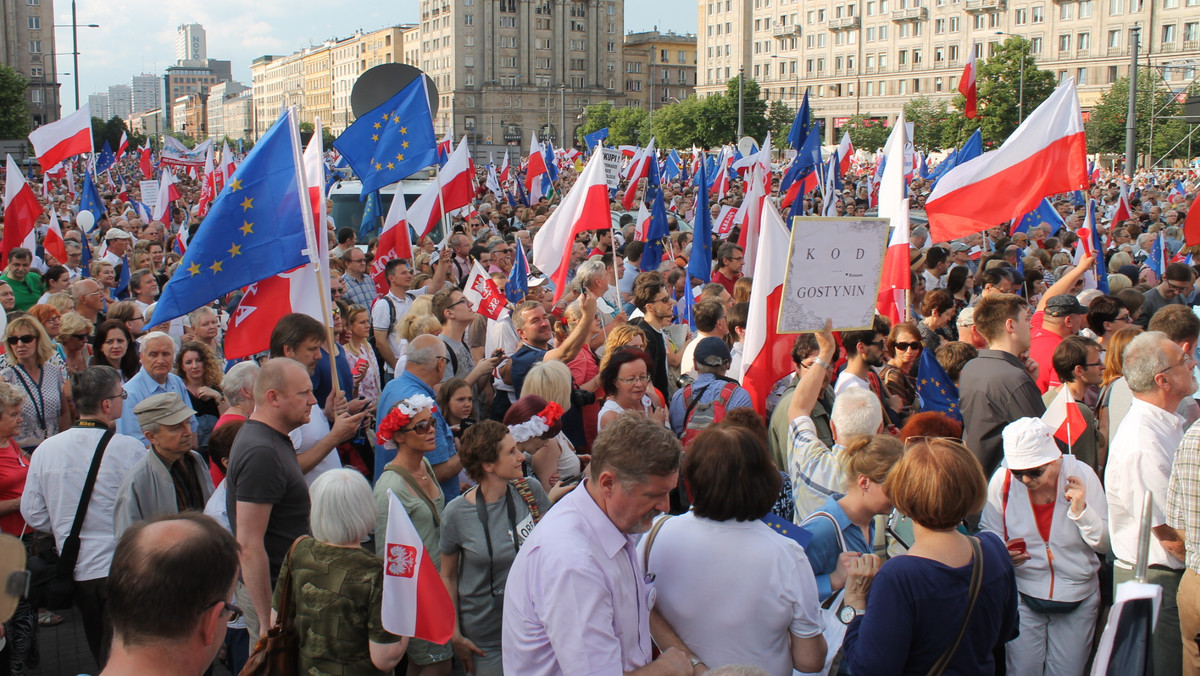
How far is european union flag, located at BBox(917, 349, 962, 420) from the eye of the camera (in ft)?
19.9

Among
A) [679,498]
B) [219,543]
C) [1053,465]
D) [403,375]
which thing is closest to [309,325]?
[403,375]

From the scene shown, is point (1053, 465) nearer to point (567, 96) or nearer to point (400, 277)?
point (400, 277)

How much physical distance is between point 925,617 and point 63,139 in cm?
1535

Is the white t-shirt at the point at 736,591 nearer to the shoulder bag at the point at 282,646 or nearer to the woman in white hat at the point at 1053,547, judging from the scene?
the shoulder bag at the point at 282,646

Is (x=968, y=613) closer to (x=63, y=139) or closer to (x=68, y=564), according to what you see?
(x=68, y=564)

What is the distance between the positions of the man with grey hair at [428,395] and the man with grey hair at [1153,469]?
2923 millimetres

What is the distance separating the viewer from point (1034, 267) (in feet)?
33.2

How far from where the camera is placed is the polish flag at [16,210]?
1121 cm

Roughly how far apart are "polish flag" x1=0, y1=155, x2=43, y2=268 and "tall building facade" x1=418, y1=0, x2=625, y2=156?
351 ft

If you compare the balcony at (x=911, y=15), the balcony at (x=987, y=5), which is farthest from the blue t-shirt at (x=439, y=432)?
the balcony at (x=911, y=15)

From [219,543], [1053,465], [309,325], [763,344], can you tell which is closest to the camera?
[219,543]

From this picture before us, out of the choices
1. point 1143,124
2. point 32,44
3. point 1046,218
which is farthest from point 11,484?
point 32,44

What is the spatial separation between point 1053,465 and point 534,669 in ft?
8.10

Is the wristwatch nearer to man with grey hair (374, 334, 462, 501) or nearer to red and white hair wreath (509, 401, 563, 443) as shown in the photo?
red and white hair wreath (509, 401, 563, 443)
